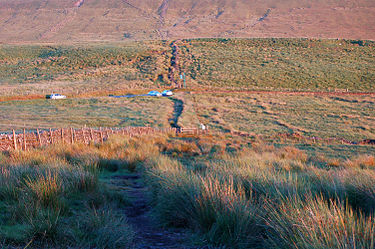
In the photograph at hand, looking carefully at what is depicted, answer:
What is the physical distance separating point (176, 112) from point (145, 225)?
3265 centimetres

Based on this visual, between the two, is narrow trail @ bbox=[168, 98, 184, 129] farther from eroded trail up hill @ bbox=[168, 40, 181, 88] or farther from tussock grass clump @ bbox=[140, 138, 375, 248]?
tussock grass clump @ bbox=[140, 138, 375, 248]

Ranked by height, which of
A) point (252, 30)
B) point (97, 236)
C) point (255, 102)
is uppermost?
point (252, 30)

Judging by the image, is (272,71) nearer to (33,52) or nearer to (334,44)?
(334,44)

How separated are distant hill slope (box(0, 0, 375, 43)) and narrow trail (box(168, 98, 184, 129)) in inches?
3181

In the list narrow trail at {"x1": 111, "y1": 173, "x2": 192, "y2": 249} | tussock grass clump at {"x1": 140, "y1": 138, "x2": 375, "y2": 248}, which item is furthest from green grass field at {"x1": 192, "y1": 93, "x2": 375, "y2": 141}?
tussock grass clump at {"x1": 140, "y1": 138, "x2": 375, "y2": 248}

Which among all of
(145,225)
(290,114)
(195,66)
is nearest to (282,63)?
(195,66)

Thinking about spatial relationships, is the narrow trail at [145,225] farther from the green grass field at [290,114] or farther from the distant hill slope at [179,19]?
the distant hill slope at [179,19]

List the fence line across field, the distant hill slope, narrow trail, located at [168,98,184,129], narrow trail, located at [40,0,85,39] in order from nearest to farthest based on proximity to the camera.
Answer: the fence line across field
narrow trail, located at [168,98,184,129]
the distant hill slope
narrow trail, located at [40,0,85,39]

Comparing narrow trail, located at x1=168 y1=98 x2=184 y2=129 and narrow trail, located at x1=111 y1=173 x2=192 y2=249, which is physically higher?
narrow trail, located at x1=111 y1=173 x2=192 y2=249

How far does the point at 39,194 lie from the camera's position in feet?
18.8

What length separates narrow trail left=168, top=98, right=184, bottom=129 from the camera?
31.8 meters

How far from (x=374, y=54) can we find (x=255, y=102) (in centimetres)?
5166

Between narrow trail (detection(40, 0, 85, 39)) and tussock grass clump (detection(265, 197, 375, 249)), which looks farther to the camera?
narrow trail (detection(40, 0, 85, 39))

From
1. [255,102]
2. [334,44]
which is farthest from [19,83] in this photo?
[334,44]
